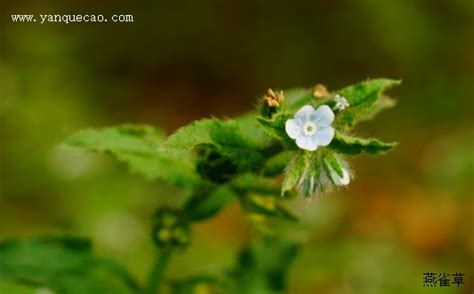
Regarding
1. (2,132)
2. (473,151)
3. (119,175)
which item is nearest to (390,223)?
(473,151)

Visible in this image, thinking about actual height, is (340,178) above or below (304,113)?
below

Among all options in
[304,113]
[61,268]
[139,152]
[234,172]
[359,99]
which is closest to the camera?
[304,113]

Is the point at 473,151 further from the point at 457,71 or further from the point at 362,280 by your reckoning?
the point at 362,280

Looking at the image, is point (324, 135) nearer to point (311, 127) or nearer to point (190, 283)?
point (311, 127)

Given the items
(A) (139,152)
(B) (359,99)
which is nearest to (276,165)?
(B) (359,99)

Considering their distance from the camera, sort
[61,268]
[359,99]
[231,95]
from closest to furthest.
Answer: [359,99] → [61,268] → [231,95]

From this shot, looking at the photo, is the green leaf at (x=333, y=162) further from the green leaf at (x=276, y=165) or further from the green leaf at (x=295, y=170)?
the green leaf at (x=276, y=165)
